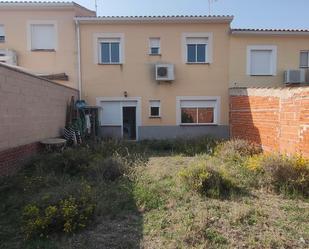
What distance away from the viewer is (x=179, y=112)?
15742 millimetres

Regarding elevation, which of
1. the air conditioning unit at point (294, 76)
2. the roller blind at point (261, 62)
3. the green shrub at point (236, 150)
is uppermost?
the roller blind at point (261, 62)

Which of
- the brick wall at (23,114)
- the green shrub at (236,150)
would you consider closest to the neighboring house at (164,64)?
the brick wall at (23,114)

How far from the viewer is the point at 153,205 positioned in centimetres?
566

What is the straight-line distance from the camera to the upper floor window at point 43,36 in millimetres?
15172

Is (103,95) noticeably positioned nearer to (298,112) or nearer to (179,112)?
(179,112)

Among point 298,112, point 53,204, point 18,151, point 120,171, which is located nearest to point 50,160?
point 18,151

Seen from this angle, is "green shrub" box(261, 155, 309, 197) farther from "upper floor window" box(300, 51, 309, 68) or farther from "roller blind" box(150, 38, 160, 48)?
"upper floor window" box(300, 51, 309, 68)

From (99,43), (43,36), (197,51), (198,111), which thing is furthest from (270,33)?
(43,36)

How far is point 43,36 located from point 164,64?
20.8 ft

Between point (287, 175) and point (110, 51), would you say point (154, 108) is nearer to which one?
point (110, 51)

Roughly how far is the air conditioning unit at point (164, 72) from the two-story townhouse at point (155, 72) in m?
0.29

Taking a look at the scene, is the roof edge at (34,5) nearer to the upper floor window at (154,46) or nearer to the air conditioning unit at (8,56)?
the air conditioning unit at (8,56)

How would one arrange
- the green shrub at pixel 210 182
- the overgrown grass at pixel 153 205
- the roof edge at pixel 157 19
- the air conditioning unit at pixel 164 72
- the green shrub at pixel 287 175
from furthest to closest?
the air conditioning unit at pixel 164 72, the roof edge at pixel 157 19, the green shrub at pixel 287 175, the green shrub at pixel 210 182, the overgrown grass at pixel 153 205

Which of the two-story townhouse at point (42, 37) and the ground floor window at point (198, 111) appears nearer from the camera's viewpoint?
the two-story townhouse at point (42, 37)
